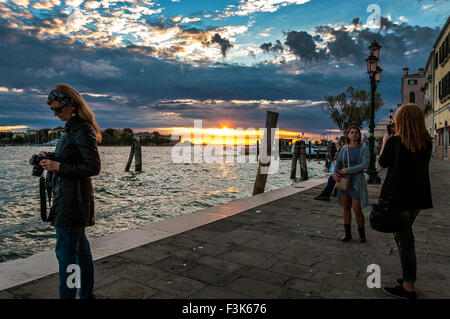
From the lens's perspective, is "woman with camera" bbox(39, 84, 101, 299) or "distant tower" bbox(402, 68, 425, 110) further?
"distant tower" bbox(402, 68, 425, 110)

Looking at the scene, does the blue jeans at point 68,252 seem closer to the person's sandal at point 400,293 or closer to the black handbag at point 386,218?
the black handbag at point 386,218

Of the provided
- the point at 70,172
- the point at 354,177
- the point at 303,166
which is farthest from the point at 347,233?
the point at 303,166

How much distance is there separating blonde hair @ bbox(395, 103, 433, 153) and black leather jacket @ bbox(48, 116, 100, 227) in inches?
101

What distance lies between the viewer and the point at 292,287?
302 cm

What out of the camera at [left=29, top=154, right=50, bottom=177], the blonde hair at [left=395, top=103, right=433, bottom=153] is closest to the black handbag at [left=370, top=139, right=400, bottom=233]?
the blonde hair at [left=395, top=103, right=433, bottom=153]

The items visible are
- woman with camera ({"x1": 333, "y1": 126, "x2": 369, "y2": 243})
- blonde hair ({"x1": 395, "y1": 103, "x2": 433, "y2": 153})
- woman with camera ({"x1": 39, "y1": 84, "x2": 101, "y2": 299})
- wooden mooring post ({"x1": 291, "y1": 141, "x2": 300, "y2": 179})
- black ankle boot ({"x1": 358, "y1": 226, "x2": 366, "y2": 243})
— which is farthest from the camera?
wooden mooring post ({"x1": 291, "y1": 141, "x2": 300, "y2": 179})

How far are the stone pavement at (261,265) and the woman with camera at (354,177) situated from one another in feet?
1.09

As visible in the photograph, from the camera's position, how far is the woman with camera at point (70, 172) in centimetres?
232

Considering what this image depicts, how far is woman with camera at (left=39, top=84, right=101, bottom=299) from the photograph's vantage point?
2.32 m

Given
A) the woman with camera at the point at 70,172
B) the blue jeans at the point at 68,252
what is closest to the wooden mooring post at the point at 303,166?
the blue jeans at the point at 68,252

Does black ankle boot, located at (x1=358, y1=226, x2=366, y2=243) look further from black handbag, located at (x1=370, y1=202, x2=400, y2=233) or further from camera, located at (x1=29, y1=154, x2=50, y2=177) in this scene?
camera, located at (x1=29, y1=154, x2=50, y2=177)

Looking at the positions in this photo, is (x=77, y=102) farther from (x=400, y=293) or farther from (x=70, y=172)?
(x=400, y=293)
